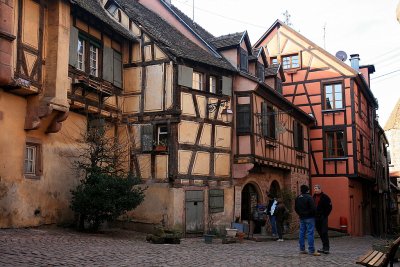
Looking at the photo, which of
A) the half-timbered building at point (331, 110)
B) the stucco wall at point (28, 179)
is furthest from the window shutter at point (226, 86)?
the half-timbered building at point (331, 110)

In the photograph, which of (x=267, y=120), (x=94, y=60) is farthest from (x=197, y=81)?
(x=267, y=120)

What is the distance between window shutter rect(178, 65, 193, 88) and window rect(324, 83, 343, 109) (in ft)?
43.0

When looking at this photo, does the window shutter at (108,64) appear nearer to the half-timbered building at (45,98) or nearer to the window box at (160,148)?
the half-timbered building at (45,98)

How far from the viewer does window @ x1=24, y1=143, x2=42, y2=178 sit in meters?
13.9

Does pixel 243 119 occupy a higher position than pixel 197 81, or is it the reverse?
pixel 197 81

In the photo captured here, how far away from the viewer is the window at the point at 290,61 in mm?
29250

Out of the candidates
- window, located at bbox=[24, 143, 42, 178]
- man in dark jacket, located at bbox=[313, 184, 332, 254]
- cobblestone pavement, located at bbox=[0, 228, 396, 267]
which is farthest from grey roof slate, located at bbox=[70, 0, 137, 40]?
man in dark jacket, located at bbox=[313, 184, 332, 254]

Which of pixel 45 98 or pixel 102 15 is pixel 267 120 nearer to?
pixel 102 15

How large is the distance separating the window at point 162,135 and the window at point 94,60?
294 centimetres

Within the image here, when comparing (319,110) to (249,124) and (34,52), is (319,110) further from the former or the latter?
(34,52)

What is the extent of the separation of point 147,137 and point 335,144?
47.5 feet

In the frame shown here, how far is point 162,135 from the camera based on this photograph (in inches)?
687

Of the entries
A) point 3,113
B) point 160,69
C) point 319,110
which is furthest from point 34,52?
point 319,110

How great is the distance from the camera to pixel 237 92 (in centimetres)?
1931
